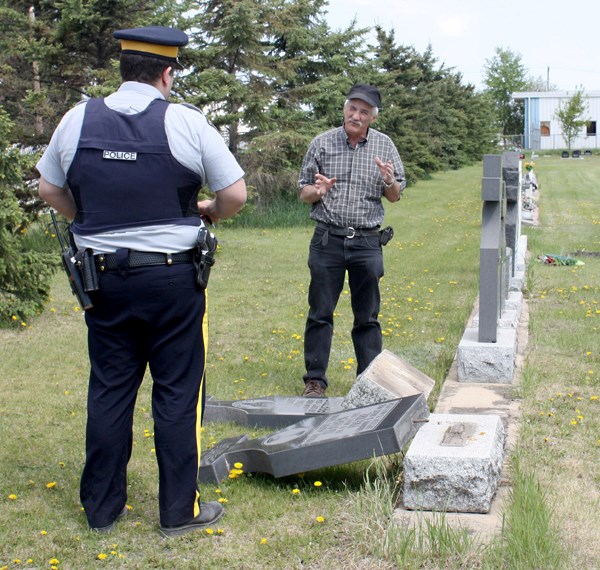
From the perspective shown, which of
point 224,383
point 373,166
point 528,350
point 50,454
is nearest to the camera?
point 50,454

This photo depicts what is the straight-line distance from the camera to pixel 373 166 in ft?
20.1

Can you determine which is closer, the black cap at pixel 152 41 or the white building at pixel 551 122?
the black cap at pixel 152 41

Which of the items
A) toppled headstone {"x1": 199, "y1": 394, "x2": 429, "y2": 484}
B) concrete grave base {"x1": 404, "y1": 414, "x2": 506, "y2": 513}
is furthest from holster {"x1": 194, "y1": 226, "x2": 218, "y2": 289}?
concrete grave base {"x1": 404, "y1": 414, "x2": 506, "y2": 513}

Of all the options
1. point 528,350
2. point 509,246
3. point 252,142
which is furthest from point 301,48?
point 528,350

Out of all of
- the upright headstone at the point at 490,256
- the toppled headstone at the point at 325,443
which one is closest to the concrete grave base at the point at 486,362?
the upright headstone at the point at 490,256

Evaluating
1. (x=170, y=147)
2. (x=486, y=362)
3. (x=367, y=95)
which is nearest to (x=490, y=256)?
(x=486, y=362)

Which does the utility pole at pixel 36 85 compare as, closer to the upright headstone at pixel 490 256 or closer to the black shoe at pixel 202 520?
the upright headstone at pixel 490 256

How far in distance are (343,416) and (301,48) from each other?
21.0m

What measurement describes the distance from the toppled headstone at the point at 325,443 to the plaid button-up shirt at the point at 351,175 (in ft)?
5.61

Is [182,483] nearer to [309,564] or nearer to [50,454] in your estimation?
[309,564]

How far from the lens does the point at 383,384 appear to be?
540 centimetres

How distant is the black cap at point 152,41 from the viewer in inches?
149

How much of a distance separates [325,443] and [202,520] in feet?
2.24

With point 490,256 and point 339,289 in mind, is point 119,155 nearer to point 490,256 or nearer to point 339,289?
point 339,289
